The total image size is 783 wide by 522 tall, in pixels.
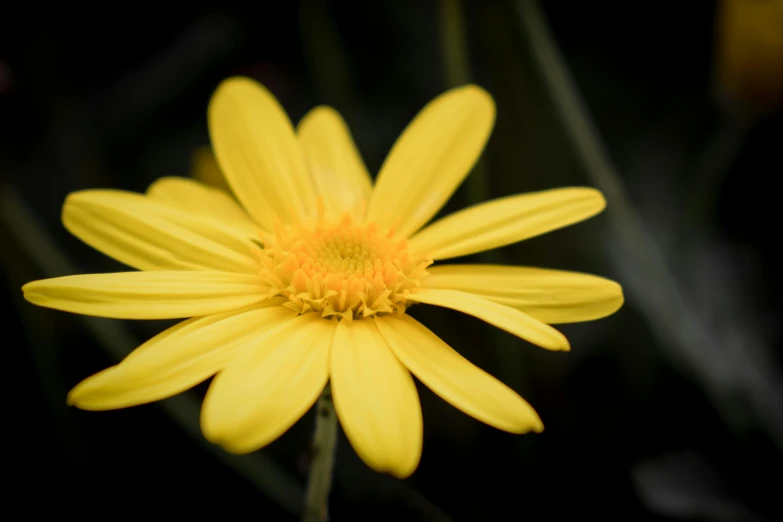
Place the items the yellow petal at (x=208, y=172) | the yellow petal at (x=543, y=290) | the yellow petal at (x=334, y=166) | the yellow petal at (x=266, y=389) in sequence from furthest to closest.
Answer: the yellow petal at (x=208, y=172)
the yellow petal at (x=334, y=166)
the yellow petal at (x=543, y=290)
the yellow petal at (x=266, y=389)

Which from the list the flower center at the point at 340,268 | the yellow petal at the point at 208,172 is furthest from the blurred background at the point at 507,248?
the flower center at the point at 340,268

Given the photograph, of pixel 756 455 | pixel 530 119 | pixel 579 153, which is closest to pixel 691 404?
pixel 756 455

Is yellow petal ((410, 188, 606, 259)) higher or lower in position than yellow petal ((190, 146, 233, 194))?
lower

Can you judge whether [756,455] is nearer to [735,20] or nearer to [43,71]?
[735,20]

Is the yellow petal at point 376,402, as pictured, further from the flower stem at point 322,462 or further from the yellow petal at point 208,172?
the yellow petal at point 208,172

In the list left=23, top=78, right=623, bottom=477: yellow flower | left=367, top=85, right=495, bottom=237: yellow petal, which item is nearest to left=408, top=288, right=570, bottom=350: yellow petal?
left=23, top=78, right=623, bottom=477: yellow flower

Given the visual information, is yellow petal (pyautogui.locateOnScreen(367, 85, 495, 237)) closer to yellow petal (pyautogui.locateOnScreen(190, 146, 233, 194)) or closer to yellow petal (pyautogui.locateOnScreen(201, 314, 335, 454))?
yellow petal (pyautogui.locateOnScreen(201, 314, 335, 454))
